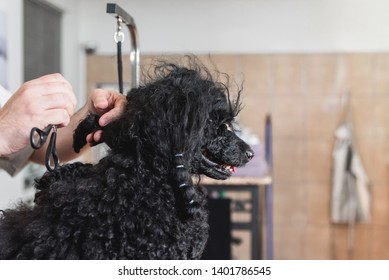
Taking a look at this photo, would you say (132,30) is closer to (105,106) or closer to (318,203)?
(105,106)

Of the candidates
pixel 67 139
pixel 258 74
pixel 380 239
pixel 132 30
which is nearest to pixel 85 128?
pixel 67 139

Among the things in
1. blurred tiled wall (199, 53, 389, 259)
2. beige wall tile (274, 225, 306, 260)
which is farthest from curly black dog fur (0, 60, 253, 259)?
beige wall tile (274, 225, 306, 260)

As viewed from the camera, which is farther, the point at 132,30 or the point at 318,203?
the point at 318,203

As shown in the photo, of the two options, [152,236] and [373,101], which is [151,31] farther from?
[152,236]

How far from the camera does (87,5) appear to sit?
3994mm

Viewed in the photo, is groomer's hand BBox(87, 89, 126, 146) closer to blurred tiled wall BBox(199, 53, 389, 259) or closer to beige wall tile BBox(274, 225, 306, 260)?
blurred tiled wall BBox(199, 53, 389, 259)

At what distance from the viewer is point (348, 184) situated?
146 inches

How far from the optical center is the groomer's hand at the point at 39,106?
72 centimetres

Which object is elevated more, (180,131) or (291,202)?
(180,131)

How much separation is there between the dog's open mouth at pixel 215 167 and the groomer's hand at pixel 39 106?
215 millimetres

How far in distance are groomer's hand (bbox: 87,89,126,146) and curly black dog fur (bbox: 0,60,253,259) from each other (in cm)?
2

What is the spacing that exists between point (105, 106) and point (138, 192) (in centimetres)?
19

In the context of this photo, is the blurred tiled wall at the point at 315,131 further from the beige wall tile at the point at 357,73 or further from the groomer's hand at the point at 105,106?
the groomer's hand at the point at 105,106
